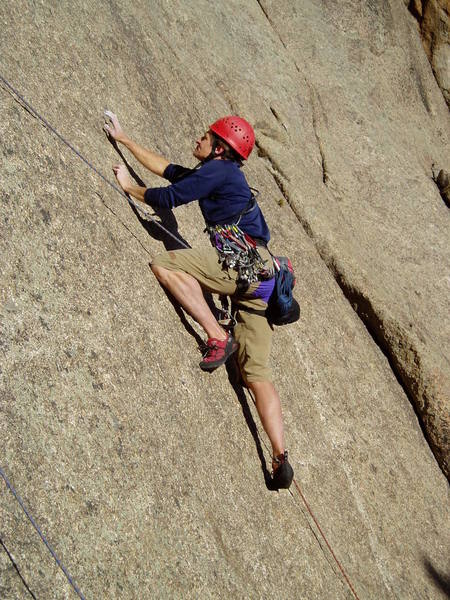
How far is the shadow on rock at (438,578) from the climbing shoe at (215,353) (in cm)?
350

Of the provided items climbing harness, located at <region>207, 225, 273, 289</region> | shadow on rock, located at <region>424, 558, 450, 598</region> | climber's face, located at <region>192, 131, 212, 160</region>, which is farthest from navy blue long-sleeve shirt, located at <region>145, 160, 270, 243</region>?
shadow on rock, located at <region>424, 558, 450, 598</region>

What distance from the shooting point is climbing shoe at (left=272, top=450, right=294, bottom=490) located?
5750mm

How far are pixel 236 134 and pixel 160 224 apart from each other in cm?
110

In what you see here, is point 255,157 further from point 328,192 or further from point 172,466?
point 172,466

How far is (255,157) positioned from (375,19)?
25.8 ft

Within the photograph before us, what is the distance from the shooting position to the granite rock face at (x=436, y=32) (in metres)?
17.1

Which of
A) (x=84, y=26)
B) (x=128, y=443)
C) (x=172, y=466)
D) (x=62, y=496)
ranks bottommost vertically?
(x=172, y=466)

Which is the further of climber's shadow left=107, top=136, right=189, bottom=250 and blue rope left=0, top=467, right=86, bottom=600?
climber's shadow left=107, top=136, right=189, bottom=250

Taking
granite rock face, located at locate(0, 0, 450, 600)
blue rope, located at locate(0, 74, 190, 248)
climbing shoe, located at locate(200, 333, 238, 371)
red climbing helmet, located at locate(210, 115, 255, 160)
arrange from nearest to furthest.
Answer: granite rock face, located at locate(0, 0, 450, 600) → blue rope, located at locate(0, 74, 190, 248) → climbing shoe, located at locate(200, 333, 238, 371) → red climbing helmet, located at locate(210, 115, 255, 160)

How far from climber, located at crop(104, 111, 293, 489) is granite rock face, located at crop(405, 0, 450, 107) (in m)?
12.8

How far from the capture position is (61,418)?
439 centimetres

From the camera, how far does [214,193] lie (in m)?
6.01

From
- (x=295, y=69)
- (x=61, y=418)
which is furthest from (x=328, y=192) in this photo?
(x=61, y=418)

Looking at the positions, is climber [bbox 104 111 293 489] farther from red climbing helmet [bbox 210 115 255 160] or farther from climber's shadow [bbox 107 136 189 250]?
climber's shadow [bbox 107 136 189 250]
